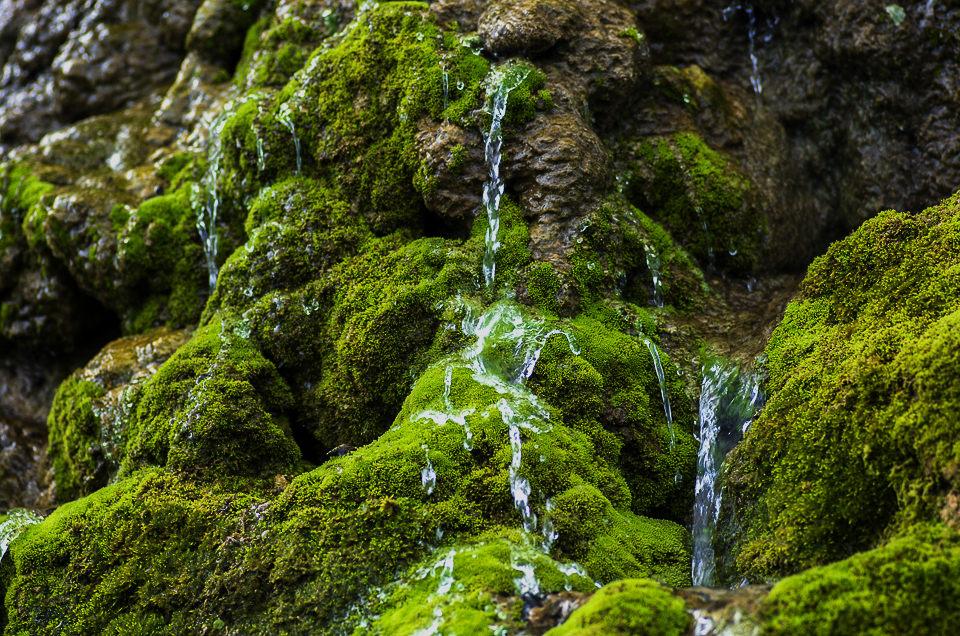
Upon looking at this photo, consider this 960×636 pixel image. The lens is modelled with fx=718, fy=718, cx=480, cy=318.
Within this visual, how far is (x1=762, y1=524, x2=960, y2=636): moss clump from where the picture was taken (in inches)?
125

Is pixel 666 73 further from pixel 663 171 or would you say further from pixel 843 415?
pixel 843 415

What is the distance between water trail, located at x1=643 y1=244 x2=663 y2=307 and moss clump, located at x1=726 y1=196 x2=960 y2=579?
1281 millimetres

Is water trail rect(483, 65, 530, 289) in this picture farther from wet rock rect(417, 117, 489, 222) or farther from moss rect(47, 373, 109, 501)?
moss rect(47, 373, 109, 501)

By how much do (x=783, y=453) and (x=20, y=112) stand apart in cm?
1229

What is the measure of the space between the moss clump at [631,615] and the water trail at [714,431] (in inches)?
52.5

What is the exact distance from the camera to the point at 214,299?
7.14 meters

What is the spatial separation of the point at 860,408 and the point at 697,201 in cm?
335

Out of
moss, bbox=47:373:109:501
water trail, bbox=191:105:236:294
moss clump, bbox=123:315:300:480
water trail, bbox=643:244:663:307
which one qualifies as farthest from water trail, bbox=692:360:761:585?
moss, bbox=47:373:109:501

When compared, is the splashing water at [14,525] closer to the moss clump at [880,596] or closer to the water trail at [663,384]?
the water trail at [663,384]

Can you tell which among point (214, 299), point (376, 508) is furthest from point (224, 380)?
point (376, 508)

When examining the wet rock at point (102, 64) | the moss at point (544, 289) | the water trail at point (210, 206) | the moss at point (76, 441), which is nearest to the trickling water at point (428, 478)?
the moss at point (544, 289)

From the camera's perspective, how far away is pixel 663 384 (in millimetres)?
5898

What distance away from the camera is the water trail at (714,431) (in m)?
4.96

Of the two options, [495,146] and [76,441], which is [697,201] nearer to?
[495,146]
